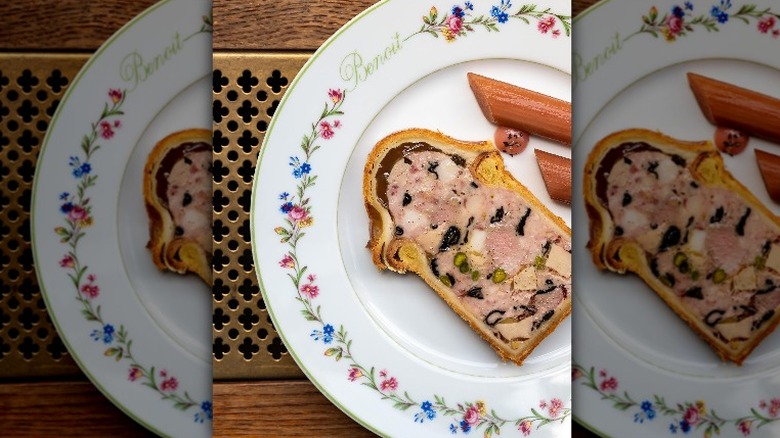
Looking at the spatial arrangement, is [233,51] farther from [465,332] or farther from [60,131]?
[465,332]

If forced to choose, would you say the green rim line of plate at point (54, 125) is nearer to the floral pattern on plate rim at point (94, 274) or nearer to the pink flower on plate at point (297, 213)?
the floral pattern on plate rim at point (94, 274)

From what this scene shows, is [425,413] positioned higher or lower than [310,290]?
lower

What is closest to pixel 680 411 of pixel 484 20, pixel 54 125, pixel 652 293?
pixel 652 293

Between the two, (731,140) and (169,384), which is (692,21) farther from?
(169,384)

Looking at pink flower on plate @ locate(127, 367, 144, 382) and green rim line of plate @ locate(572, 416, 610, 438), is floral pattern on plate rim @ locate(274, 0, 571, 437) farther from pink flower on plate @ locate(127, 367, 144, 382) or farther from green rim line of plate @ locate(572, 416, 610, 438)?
pink flower on plate @ locate(127, 367, 144, 382)

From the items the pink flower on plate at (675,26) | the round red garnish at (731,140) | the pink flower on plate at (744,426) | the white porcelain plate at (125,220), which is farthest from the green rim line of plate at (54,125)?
the pink flower on plate at (744,426)

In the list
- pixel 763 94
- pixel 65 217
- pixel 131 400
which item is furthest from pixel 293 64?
pixel 763 94
